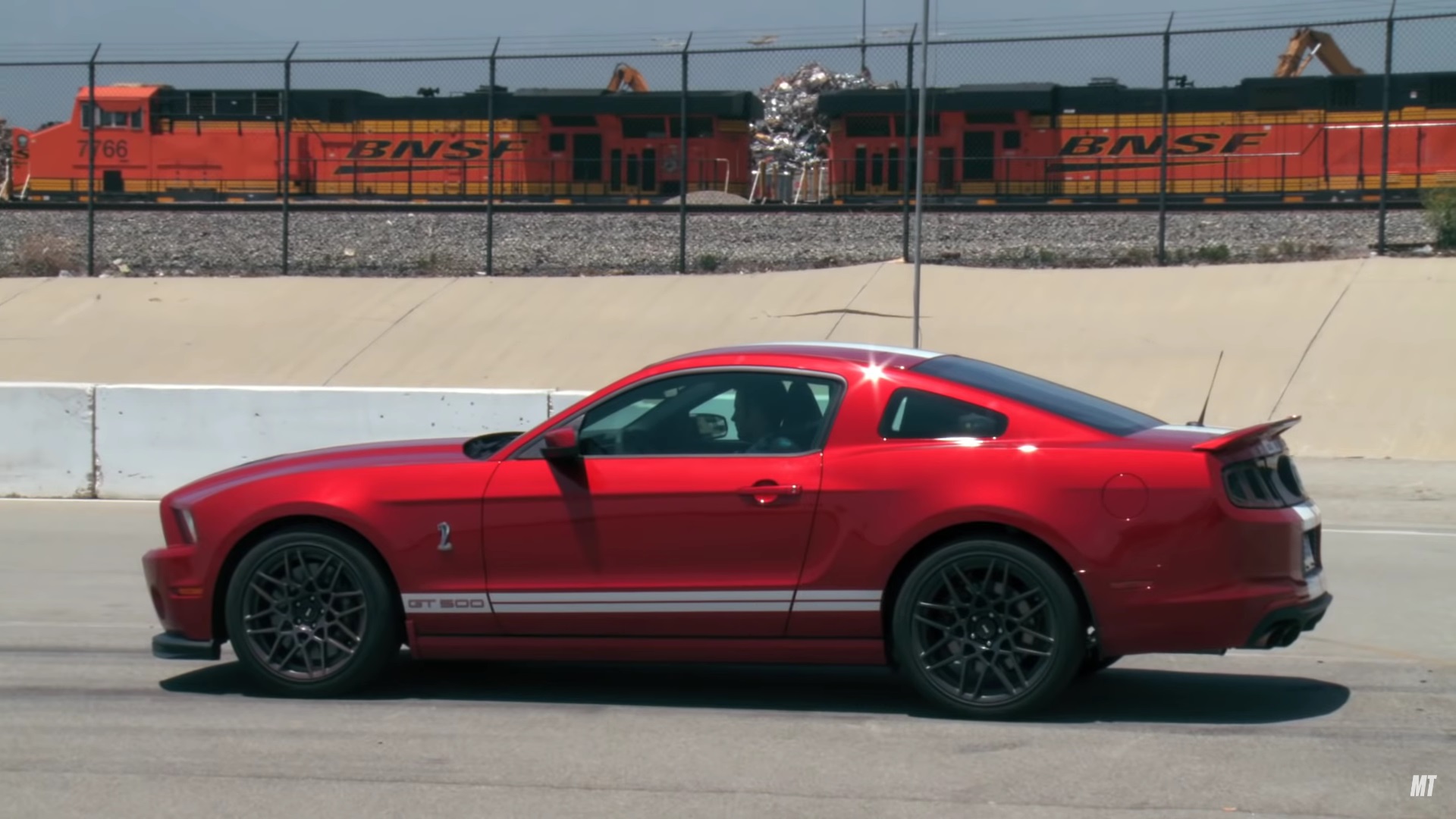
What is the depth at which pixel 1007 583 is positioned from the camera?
560 centimetres

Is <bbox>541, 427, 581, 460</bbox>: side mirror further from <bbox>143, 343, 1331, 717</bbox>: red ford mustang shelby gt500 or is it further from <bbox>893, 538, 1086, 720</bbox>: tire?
<bbox>893, 538, 1086, 720</bbox>: tire

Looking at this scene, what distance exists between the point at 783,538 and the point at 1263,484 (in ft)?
5.95

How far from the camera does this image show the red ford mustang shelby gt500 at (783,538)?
5512 mm

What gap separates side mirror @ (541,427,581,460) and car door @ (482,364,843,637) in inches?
1.9

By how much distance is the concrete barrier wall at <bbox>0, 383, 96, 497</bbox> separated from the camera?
1284 cm

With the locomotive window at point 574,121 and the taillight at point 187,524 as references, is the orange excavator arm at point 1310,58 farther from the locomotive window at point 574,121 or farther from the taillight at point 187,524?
the taillight at point 187,524

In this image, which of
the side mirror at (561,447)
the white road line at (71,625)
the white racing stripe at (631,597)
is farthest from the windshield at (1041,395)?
the white road line at (71,625)

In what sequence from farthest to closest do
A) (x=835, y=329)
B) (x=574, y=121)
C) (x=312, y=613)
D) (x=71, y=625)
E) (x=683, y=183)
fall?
1. (x=574, y=121)
2. (x=683, y=183)
3. (x=835, y=329)
4. (x=71, y=625)
5. (x=312, y=613)

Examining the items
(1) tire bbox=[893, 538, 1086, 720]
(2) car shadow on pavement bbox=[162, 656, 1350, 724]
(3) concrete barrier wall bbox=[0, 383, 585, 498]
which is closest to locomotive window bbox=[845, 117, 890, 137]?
(3) concrete barrier wall bbox=[0, 383, 585, 498]

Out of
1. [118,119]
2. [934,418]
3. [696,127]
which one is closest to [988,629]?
[934,418]

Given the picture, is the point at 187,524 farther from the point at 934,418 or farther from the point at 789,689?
the point at 934,418

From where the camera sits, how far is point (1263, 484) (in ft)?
18.6

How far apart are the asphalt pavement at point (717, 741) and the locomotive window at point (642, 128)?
2907 centimetres

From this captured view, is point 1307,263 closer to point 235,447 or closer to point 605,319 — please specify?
point 605,319
